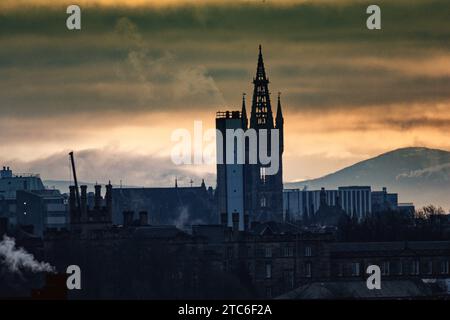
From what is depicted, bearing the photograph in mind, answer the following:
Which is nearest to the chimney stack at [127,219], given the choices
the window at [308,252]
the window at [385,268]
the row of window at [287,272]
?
the row of window at [287,272]

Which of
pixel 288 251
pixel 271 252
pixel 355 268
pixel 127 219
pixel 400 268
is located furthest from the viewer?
pixel 127 219

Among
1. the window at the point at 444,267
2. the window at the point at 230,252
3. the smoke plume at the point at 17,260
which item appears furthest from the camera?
the window at the point at 230,252

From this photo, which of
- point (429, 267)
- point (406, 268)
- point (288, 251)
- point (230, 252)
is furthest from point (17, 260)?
point (429, 267)

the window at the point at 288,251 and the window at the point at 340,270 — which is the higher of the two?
the window at the point at 288,251

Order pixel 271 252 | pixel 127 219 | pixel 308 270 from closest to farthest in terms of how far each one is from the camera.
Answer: pixel 308 270, pixel 271 252, pixel 127 219

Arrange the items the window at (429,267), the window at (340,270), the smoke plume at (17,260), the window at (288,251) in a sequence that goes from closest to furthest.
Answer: the smoke plume at (17,260) < the window at (340,270) < the window at (429,267) < the window at (288,251)

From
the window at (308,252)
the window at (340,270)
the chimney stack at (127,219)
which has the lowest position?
the window at (340,270)

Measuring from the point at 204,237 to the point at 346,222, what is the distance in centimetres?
4247

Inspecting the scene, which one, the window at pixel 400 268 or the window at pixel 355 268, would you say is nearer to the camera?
the window at pixel 355 268

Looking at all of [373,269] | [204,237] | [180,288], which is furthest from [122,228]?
[180,288]

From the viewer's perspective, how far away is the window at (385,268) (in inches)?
6037

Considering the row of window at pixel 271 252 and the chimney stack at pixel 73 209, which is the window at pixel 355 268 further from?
the chimney stack at pixel 73 209

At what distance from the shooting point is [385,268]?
155125mm

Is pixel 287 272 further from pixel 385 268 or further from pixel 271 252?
pixel 385 268
